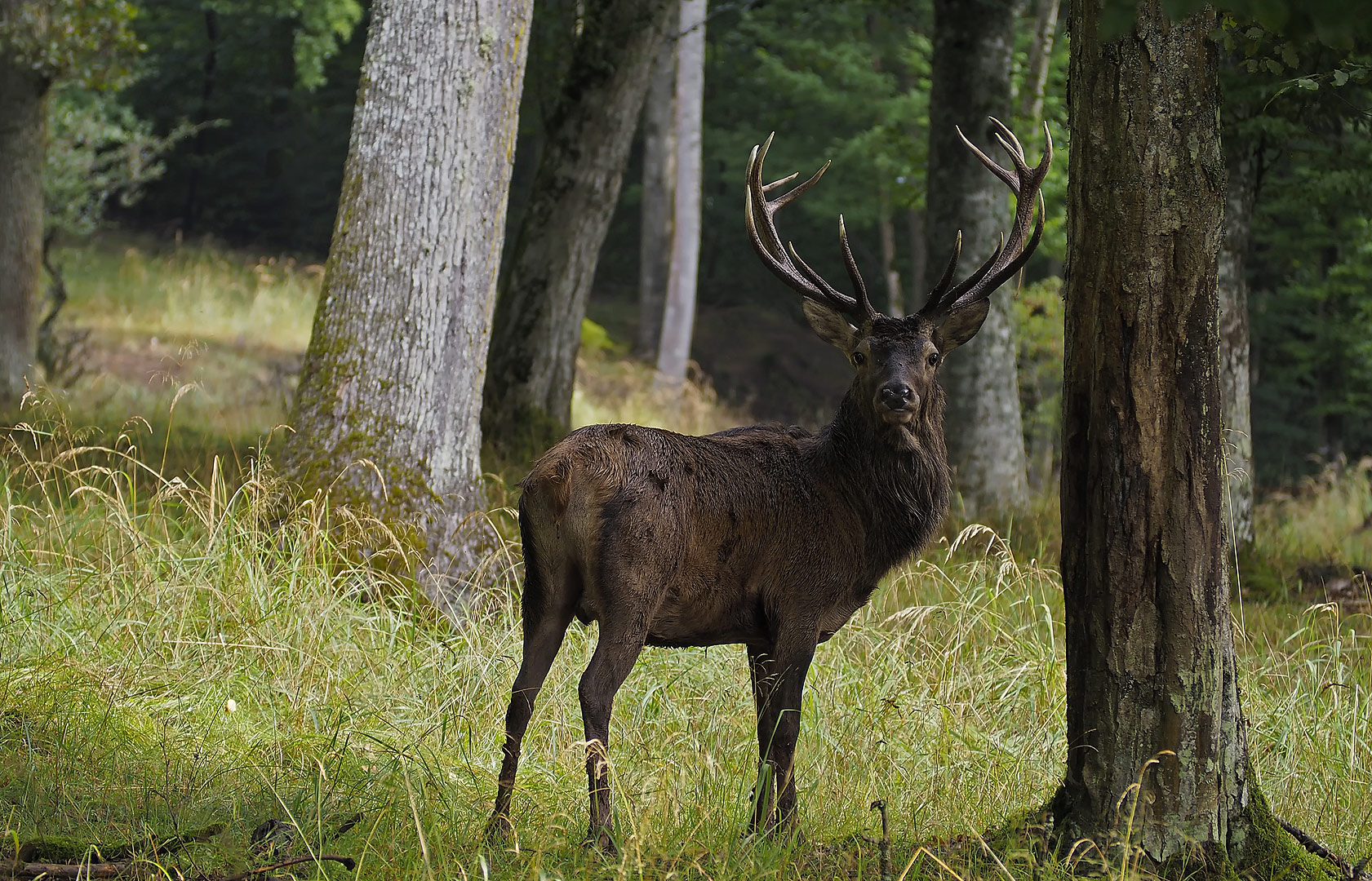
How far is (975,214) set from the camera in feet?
31.5

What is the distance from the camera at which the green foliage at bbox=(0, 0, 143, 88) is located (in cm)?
1029

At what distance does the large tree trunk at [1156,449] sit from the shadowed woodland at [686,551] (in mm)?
11

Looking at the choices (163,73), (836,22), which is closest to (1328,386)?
(836,22)

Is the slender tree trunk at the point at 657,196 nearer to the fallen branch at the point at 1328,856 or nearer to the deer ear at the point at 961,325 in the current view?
the deer ear at the point at 961,325

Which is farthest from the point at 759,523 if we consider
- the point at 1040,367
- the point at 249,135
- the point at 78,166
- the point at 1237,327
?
the point at 249,135

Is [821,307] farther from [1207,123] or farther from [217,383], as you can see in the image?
[217,383]

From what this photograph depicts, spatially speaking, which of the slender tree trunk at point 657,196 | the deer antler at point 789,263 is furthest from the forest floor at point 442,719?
the slender tree trunk at point 657,196

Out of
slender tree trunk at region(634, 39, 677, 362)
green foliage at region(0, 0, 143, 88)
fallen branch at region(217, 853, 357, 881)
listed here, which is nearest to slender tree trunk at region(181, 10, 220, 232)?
slender tree trunk at region(634, 39, 677, 362)

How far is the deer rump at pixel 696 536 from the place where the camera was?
3592 mm

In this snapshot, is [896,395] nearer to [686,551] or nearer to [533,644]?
[686,551]

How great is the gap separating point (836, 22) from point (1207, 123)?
24.4 m

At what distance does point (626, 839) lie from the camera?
338 centimetres

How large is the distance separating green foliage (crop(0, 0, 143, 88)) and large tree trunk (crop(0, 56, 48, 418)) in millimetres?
242

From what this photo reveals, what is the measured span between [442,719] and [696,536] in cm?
146
